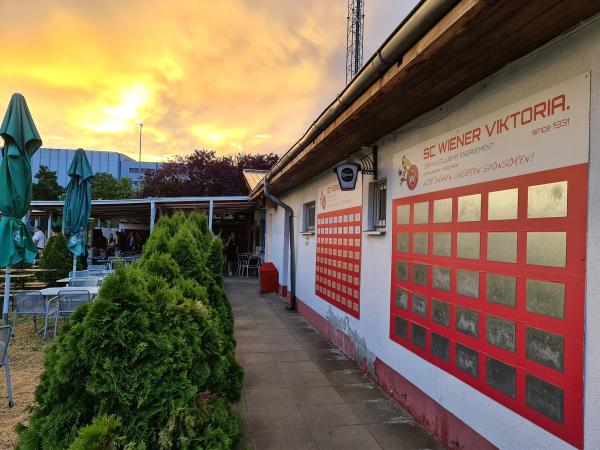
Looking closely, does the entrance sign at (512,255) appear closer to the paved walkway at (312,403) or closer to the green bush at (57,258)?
the paved walkway at (312,403)

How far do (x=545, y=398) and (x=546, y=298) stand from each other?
0.58m

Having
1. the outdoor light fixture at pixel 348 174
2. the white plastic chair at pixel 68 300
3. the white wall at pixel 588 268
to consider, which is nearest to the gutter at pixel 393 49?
the white wall at pixel 588 268

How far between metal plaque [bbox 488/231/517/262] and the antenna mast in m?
16.9

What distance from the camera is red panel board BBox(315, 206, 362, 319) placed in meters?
5.70

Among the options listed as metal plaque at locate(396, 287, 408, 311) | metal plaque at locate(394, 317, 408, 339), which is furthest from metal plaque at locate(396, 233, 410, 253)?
metal plaque at locate(394, 317, 408, 339)

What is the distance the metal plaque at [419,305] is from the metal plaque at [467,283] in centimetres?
56

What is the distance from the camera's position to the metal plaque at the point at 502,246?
8.67ft

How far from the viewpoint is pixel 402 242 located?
4246mm

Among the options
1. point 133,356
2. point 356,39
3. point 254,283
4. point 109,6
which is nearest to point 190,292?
point 133,356

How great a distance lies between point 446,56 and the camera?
2.50 metres

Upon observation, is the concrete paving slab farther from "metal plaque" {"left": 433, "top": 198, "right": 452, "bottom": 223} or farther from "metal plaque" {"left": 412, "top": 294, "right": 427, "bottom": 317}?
A: "metal plaque" {"left": 433, "top": 198, "right": 452, "bottom": 223}

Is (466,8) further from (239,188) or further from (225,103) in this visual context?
(239,188)

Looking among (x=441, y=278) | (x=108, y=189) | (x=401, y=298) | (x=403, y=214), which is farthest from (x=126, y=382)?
(x=108, y=189)

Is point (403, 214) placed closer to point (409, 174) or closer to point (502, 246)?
point (409, 174)
